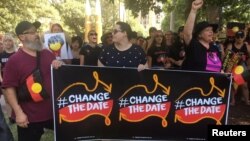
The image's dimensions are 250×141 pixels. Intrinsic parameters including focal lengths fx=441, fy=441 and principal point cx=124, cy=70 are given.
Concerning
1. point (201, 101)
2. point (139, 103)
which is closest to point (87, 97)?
point (139, 103)

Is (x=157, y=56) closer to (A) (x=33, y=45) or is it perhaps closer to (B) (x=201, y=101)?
(B) (x=201, y=101)

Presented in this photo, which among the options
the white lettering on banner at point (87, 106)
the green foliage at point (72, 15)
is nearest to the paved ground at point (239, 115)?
the white lettering on banner at point (87, 106)

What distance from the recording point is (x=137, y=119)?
5.25 metres

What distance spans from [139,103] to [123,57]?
69 cm

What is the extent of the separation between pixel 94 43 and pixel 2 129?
441cm

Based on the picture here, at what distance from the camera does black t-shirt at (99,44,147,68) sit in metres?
5.58

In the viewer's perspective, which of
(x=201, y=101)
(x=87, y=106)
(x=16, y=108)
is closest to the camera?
(x=16, y=108)

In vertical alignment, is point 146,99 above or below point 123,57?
below

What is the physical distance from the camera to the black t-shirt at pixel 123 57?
18.3 ft

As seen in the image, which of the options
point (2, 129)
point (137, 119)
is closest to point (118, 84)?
point (137, 119)

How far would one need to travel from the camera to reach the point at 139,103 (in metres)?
5.23

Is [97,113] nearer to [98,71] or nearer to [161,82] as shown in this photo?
[98,71]

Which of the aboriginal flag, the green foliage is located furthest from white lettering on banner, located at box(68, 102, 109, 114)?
the green foliage

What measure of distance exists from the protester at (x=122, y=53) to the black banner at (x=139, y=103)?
40 cm
